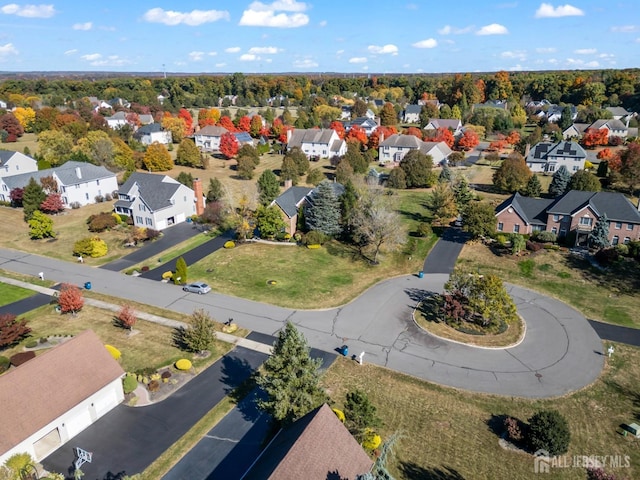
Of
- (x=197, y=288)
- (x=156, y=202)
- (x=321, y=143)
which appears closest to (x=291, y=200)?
(x=156, y=202)

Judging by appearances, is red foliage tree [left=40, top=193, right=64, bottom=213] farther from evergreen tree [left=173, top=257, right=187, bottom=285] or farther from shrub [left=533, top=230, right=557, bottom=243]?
shrub [left=533, top=230, right=557, bottom=243]

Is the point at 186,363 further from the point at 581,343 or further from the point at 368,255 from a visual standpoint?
the point at 581,343

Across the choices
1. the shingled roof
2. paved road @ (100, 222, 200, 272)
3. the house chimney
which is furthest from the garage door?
the house chimney

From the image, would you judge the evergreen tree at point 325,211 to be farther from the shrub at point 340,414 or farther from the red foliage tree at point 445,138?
the red foliage tree at point 445,138

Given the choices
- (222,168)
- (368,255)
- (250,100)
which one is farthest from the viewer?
(250,100)

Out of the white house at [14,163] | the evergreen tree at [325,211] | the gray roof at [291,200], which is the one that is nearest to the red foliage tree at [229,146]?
the white house at [14,163]

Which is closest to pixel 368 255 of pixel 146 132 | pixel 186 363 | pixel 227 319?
pixel 227 319

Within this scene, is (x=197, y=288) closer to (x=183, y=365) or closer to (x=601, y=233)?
(x=183, y=365)
